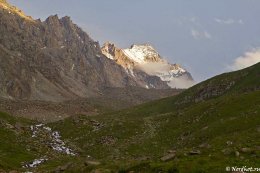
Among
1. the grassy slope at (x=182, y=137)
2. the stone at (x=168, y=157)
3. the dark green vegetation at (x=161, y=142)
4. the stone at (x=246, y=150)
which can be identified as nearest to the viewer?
the grassy slope at (x=182, y=137)

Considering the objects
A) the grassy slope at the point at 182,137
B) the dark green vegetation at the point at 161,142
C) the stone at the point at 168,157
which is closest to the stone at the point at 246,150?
the dark green vegetation at the point at 161,142

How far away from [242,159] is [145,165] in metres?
7.43

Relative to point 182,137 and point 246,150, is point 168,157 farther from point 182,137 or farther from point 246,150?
point 182,137

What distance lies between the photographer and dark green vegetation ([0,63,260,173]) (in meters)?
34.4

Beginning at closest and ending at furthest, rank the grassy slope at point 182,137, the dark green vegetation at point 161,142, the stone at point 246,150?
the grassy slope at point 182,137 < the dark green vegetation at point 161,142 < the stone at point 246,150

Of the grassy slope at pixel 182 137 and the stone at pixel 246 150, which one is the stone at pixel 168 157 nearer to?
the grassy slope at pixel 182 137

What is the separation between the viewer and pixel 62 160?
2156 inches

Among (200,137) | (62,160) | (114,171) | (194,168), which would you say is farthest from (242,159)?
(62,160)

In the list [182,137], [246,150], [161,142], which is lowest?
[246,150]

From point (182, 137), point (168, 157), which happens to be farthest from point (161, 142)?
point (168, 157)

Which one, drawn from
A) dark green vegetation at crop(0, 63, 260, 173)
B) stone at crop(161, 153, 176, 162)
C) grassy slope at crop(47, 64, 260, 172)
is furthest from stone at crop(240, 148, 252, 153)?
stone at crop(161, 153, 176, 162)

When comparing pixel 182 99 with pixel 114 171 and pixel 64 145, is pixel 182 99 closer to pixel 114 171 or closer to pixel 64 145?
pixel 64 145

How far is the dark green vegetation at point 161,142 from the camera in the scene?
3439 cm

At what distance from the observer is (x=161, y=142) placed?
205 ft
